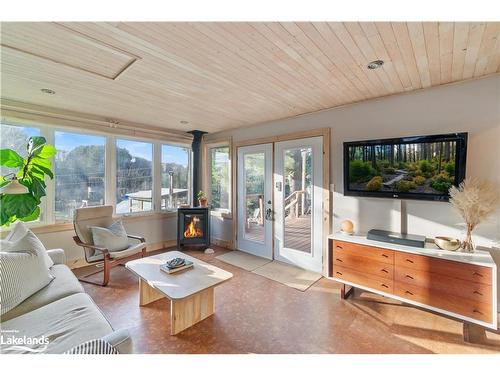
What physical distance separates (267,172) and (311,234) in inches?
49.7

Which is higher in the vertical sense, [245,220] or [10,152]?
[10,152]

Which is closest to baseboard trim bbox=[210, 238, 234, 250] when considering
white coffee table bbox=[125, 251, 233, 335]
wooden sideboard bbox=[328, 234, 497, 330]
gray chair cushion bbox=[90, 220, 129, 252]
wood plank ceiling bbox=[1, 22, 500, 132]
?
gray chair cushion bbox=[90, 220, 129, 252]

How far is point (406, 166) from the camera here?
2410mm

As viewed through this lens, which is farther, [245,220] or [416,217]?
[245,220]

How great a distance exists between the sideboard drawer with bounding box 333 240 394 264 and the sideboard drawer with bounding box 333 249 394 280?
0.02 m

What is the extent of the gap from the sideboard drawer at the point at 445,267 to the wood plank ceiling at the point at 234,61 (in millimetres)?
1719

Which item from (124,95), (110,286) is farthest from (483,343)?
(124,95)

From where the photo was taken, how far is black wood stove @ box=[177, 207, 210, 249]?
4.21 meters

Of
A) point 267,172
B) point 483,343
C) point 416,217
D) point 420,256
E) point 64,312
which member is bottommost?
point 483,343

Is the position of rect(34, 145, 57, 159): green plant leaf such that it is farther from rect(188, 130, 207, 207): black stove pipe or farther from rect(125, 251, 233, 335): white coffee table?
rect(188, 130, 207, 207): black stove pipe

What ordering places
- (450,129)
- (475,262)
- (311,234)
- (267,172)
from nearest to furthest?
(475,262) → (450,129) → (311,234) → (267,172)

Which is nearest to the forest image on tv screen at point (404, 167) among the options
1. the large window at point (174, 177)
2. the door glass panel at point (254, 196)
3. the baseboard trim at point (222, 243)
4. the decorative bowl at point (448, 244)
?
the decorative bowl at point (448, 244)

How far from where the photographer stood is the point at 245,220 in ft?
13.7
